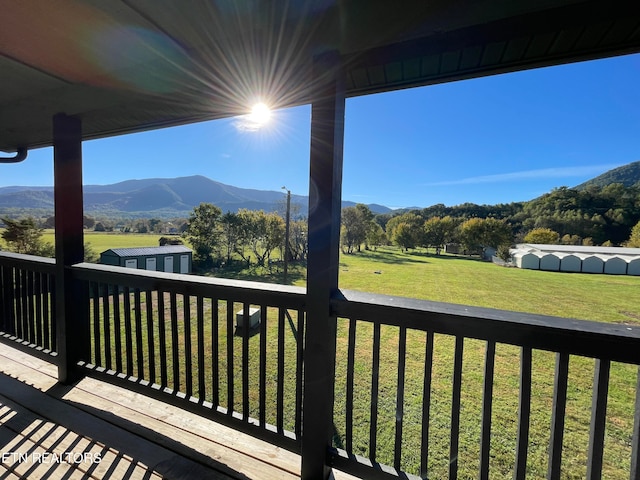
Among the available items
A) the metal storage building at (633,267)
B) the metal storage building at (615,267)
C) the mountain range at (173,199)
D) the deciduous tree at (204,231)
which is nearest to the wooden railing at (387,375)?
the mountain range at (173,199)

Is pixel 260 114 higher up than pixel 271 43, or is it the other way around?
pixel 271 43

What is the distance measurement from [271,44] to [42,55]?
4.37 feet

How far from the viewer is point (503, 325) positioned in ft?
3.54

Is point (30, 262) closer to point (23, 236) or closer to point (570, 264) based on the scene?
point (23, 236)

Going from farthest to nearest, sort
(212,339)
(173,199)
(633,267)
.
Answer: (173,199), (633,267), (212,339)

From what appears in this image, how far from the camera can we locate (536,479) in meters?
2.38

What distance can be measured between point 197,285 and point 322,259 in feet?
2.79

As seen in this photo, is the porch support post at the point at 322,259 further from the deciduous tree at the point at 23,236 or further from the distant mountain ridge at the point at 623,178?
the deciduous tree at the point at 23,236

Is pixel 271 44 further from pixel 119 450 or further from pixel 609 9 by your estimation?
pixel 119 450

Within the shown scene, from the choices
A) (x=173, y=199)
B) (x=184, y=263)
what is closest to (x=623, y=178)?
(x=184, y=263)

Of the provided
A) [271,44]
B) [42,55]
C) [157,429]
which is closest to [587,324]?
[271,44]

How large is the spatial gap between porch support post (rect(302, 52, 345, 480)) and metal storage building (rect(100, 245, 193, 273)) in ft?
28.0

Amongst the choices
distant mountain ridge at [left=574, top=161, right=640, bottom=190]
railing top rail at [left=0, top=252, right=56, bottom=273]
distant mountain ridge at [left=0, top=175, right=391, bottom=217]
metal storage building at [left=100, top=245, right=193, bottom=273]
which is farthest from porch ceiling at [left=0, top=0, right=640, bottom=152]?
distant mountain ridge at [left=0, top=175, right=391, bottom=217]

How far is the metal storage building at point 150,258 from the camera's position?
874cm
